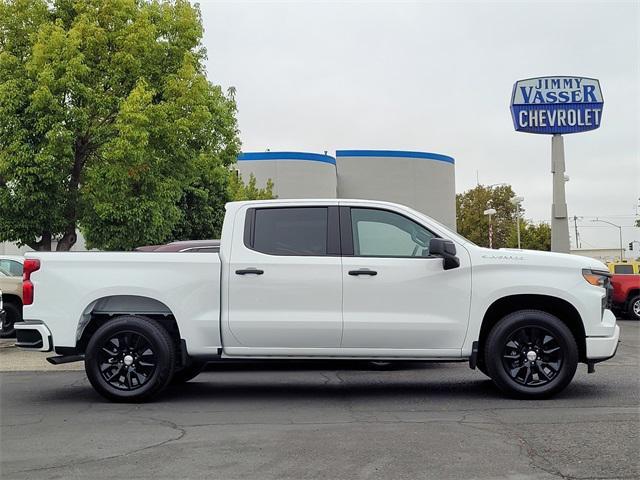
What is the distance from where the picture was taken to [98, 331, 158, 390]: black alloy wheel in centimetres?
734

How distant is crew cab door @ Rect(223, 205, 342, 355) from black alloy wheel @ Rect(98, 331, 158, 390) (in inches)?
33.4

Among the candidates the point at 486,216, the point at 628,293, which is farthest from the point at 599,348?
the point at 486,216

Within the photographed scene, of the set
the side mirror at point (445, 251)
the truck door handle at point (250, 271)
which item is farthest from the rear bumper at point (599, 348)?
the truck door handle at point (250, 271)

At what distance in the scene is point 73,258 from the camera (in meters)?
7.45

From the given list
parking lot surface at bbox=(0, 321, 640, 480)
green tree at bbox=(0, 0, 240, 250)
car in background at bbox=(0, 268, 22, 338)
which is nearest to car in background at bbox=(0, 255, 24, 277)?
car in background at bbox=(0, 268, 22, 338)

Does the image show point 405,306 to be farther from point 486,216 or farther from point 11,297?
point 486,216

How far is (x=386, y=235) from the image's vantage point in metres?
7.52

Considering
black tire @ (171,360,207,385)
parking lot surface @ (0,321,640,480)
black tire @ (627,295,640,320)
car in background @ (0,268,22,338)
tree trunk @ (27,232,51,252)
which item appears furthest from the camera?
black tire @ (627,295,640,320)

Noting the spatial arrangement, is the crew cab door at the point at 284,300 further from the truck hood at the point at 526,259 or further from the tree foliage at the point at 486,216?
the tree foliage at the point at 486,216

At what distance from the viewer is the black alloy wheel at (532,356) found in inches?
285

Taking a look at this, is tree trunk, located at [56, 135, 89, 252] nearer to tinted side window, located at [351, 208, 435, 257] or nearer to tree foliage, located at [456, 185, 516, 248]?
tinted side window, located at [351, 208, 435, 257]

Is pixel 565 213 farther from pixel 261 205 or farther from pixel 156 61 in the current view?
pixel 261 205

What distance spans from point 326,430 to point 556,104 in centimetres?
1912

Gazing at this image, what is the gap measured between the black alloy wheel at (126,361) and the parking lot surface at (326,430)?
0.88 ft
